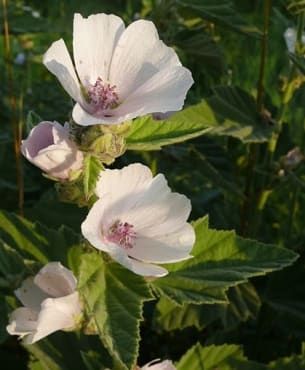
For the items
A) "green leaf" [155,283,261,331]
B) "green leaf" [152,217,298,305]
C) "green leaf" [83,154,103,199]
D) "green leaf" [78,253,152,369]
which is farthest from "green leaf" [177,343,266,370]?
"green leaf" [83,154,103,199]

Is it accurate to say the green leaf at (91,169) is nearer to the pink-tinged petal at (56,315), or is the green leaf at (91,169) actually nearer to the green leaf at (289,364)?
the pink-tinged petal at (56,315)

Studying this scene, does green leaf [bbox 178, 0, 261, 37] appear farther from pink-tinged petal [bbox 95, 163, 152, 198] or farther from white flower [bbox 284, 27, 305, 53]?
pink-tinged petal [bbox 95, 163, 152, 198]

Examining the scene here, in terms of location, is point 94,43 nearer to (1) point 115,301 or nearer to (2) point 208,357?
(1) point 115,301

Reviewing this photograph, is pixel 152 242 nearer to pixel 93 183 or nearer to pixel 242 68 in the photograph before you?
pixel 93 183

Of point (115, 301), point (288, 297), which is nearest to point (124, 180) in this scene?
point (115, 301)

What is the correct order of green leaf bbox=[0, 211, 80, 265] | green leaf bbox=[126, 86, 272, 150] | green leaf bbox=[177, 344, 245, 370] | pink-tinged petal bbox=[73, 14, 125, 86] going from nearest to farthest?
pink-tinged petal bbox=[73, 14, 125, 86]
green leaf bbox=[0, 211, 80, 265]
green leaf bbox=[177, 344, 245, 370]
green leaf bbox=[126, 86, 272, 150]

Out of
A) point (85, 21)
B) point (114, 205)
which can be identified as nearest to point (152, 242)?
point (114, 205)
